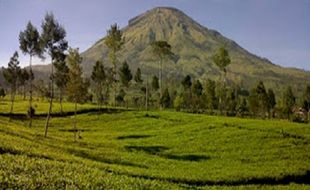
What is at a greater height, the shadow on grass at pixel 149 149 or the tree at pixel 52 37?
the tree at pixel 52 37

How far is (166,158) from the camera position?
54438mm

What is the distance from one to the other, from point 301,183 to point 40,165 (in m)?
28.7

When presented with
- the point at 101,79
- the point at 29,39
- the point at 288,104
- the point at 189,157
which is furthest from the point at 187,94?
the point at 189,157

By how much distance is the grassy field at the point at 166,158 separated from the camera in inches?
1069

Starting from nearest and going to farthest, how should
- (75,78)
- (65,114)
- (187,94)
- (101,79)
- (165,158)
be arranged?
(165,158), (75,78), (65,114), (101,79), (187,94)

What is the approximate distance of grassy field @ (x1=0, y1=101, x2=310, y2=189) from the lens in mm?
27141

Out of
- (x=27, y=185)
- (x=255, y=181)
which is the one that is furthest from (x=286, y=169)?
(x=27, y=185)

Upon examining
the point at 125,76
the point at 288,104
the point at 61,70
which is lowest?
the point at 288,104

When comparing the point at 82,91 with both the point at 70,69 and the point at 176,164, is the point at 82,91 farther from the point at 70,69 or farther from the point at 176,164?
the point at 176,164

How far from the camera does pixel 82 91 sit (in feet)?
267

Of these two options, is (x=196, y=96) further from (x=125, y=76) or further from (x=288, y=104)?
(x=125, y=76)

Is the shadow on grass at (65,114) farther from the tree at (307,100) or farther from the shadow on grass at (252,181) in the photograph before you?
the tree at (307,100)

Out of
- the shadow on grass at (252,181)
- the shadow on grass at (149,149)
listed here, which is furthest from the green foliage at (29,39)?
the shadow on grass at (252,181)

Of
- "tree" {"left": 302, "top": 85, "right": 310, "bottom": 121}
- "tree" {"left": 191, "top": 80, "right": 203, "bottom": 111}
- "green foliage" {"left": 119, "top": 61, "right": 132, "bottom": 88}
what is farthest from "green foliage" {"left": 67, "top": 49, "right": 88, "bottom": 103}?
"tree" {"left": 302, "top": 85, "right": 310, "bottom": 121}
